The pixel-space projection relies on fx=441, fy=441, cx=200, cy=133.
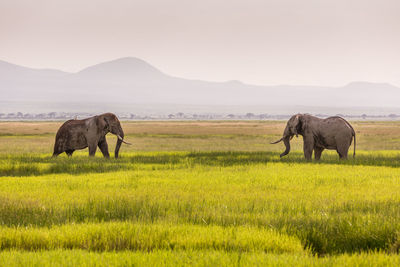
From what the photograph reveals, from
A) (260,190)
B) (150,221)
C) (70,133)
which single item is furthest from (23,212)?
(70,133)

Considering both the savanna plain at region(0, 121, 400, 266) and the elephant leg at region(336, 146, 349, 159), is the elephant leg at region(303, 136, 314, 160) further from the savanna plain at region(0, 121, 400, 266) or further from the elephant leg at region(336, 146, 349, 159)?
the savanna plain at region(0, 121, 400, 266)

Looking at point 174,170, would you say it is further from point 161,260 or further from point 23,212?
point 161,260

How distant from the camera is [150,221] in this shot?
860 cm

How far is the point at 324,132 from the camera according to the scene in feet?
66.5

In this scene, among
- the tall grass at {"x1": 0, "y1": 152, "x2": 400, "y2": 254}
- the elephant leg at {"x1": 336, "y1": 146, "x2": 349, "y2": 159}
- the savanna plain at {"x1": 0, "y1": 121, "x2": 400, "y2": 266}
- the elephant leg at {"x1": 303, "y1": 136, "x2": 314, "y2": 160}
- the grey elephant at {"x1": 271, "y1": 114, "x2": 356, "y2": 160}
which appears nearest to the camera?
the savanna plain at {"x1": 0, "y1": 121, "x2": 400, "y2": 266}

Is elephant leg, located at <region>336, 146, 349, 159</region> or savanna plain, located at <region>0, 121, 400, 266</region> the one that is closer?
savanna plain, located at <region>0, 121, 400, 266</region>

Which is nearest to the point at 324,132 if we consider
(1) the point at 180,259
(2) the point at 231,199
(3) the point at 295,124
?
(3) the point at 295,124

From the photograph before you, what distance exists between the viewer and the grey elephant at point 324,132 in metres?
20.1

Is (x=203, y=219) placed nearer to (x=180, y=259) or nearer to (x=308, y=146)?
(x=180, y=259)

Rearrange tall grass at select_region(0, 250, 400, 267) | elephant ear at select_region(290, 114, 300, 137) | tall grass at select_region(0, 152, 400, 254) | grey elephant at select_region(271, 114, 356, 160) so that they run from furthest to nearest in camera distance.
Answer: elephant ear at select_region(290, 114, 300, 137), grey elephant at select_region(271, 114, 356, 160), tall grass at select_region(0, 152, 400, 254), tall grass at select_region(0, 250, 400, 267)

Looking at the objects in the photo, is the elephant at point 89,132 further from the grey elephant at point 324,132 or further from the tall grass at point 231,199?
the grey elephant at point 324,132

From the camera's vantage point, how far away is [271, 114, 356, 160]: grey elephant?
790 inches

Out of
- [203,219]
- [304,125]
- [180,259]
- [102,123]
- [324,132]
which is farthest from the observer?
[102,123]

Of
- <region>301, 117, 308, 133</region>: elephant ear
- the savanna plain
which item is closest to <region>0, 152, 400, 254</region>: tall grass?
the savanna plain
